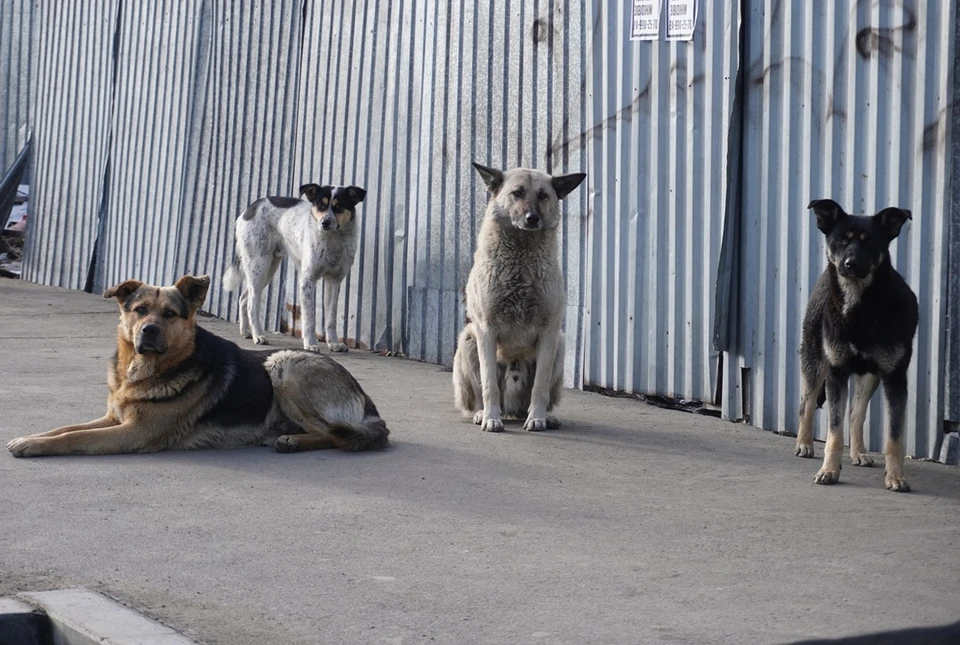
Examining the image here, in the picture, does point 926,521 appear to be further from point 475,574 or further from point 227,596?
point 227,596

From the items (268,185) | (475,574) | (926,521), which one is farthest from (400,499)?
(268,185)

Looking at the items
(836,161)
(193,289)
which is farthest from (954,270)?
(193,289)

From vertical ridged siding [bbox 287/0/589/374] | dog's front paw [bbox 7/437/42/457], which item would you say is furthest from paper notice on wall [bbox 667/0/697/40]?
dog's front paw [bbox 7/437/42/457]

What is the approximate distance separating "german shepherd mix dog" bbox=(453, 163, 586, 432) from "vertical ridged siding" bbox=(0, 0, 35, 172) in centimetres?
1129

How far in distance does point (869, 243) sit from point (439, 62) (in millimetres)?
5585

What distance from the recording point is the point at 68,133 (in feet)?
54.7

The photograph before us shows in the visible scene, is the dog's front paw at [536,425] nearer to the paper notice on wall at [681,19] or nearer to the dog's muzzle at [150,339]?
the dog's muzzle at [150,339]

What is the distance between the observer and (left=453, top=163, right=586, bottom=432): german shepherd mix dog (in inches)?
327

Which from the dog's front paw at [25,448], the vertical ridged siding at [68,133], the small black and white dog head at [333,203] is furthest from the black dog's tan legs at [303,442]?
the vertical ridged siding at [68,133]

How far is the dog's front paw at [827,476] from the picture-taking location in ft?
21.8

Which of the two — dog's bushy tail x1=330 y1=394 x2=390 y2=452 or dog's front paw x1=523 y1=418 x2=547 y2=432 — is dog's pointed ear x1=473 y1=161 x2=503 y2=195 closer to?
dog's front paw x1=523 y1=418 x2=547 y2=432

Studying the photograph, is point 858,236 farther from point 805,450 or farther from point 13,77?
point 13,77

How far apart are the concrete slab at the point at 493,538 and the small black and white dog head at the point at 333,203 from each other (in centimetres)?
383

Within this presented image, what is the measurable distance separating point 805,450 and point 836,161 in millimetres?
1802
